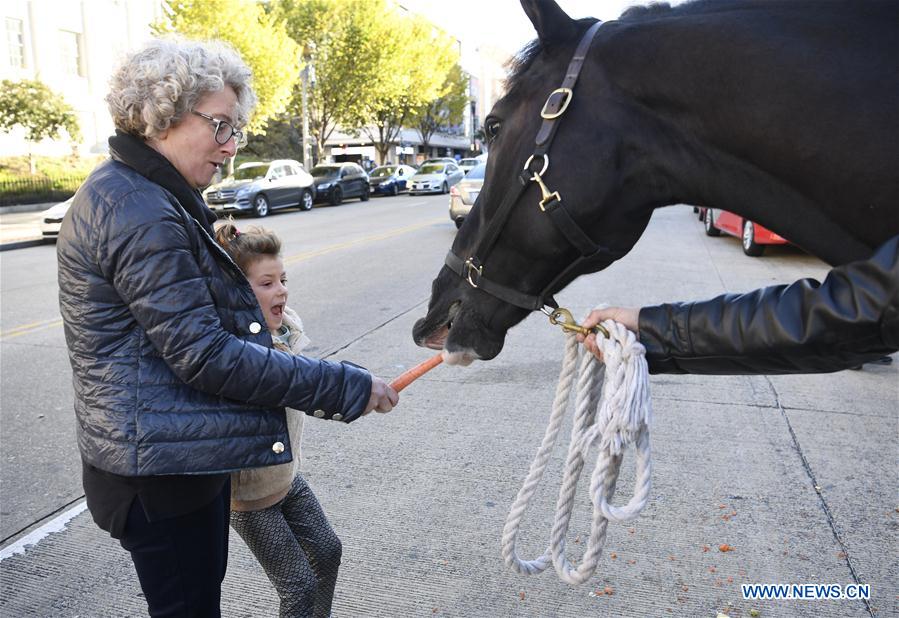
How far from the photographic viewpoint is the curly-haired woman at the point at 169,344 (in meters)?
1.71

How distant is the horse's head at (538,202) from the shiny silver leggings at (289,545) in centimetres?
82

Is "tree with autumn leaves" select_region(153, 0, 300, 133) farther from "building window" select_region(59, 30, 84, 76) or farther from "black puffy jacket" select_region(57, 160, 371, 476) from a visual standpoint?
"black puffy jacket" select_region(57, 160, 371, 476)

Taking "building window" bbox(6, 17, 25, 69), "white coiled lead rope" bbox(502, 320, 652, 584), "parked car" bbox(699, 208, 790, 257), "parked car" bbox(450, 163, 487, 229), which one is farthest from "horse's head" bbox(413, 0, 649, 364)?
"building window" bbox(6, 17, 25, 69)

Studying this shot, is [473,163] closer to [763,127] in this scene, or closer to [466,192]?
[466,192]

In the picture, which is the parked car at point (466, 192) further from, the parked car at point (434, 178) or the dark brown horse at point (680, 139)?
the parked car at point (434, 178)

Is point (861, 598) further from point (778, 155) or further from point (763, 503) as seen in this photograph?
point (778, 155)

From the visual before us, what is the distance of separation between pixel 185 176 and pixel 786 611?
2.71m

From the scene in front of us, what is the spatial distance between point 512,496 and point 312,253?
30.4 ft

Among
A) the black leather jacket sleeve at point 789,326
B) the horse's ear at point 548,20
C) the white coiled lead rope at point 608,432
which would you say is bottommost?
the white coiled lead rope at point 608,432

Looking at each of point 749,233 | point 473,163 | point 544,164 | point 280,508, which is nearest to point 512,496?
point 280,508

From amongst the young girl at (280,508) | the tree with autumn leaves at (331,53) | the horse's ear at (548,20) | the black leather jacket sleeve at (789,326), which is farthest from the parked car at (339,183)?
the black leather jacket sleeve at (789,326)

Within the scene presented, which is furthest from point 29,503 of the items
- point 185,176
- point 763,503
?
point 763,503

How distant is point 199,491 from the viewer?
6.25ft

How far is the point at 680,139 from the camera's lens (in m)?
1.79
